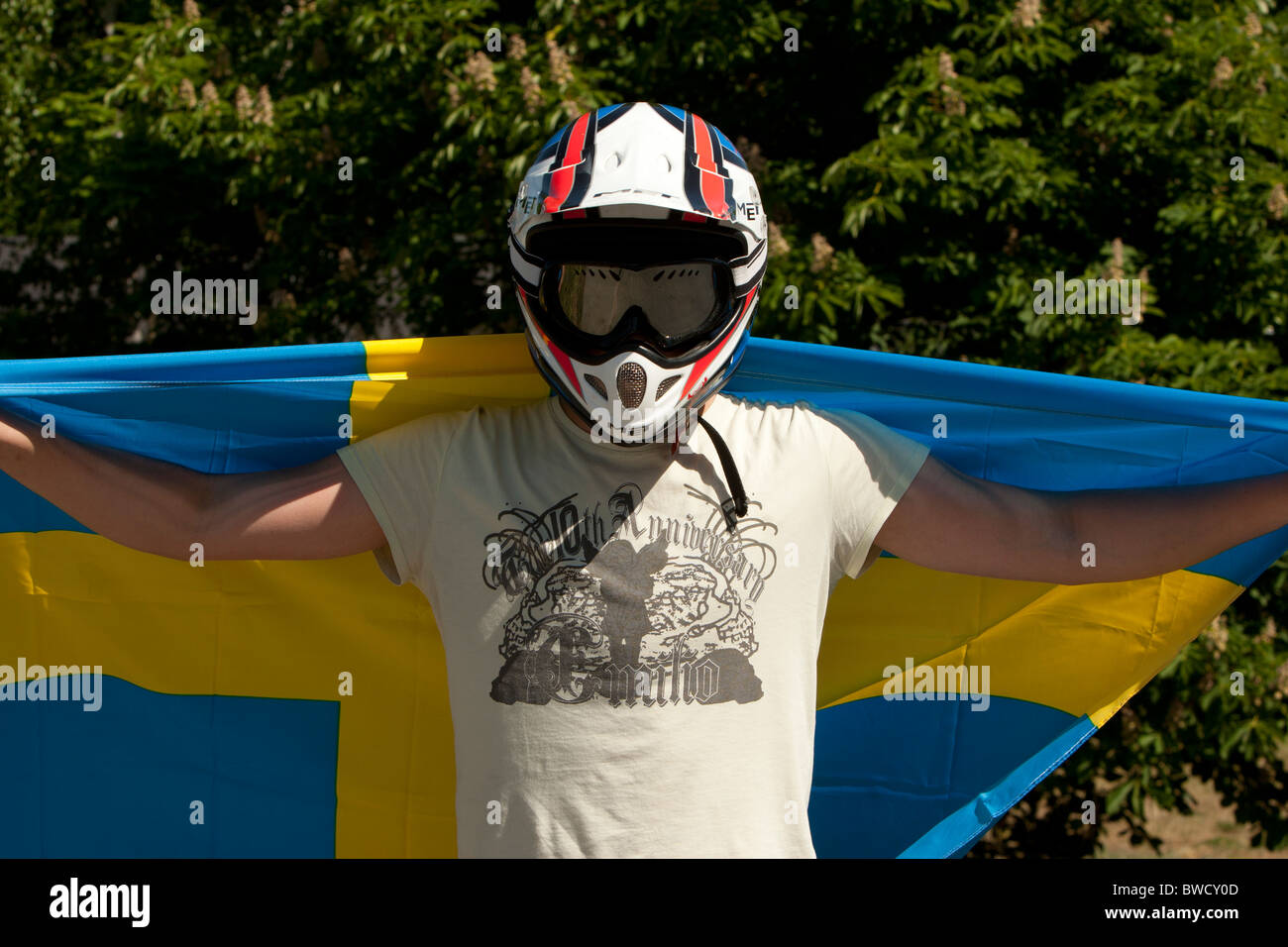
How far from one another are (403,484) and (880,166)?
2.45 metres

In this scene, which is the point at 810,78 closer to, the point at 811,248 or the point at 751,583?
the point at 811,248

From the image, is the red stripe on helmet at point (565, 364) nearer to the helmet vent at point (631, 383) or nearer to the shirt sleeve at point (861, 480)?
the helmet vent at point (631, 383)

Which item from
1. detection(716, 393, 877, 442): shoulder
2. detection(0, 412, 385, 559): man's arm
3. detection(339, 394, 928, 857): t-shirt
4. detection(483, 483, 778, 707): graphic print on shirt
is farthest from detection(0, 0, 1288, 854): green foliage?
detection(0, 412, 385, 559): man's arm

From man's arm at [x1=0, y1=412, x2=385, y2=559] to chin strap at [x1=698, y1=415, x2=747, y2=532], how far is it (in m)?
0.69

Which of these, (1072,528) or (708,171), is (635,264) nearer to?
(708,171)

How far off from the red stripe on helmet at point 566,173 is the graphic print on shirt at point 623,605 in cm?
58

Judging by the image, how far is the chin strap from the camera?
7.82ft

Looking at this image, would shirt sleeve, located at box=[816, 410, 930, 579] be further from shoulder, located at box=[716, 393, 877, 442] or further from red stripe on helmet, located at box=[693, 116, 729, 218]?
red stripe on helmet, located at box=[693, 116, 729, 218]

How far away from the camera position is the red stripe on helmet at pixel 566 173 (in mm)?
2408

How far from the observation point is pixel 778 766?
2383mm

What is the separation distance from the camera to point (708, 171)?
2467 millimetres

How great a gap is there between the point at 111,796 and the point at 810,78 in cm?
353

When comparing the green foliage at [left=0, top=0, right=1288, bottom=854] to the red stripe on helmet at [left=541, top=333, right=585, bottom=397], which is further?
the green foliage at [left=0, top=0, right=1288, bottom=854]

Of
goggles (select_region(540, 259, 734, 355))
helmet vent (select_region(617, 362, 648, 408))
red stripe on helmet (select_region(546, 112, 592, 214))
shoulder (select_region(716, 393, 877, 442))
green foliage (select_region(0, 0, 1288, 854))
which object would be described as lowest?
shoulder (select_region(716, 393, 877, 442))
